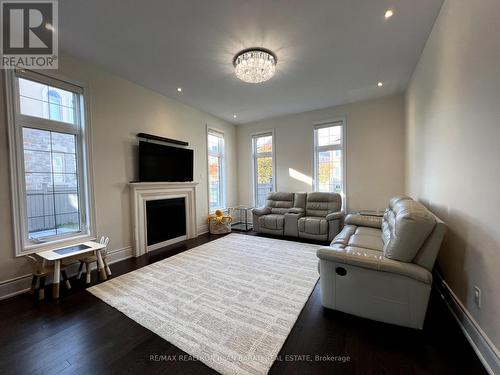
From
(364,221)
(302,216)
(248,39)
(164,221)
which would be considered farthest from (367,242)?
(164,221)

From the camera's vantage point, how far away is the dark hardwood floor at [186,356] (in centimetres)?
134

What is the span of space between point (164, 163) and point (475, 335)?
14.2 ft

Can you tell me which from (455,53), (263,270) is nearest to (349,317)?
(263,270)

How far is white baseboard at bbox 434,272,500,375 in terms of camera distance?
1.24 metres

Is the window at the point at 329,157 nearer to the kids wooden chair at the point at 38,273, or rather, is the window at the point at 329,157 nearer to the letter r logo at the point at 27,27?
the letter r logo at the point at 27,27

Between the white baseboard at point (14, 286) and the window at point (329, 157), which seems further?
the window at point (329, 157)

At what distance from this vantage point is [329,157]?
4.92 m

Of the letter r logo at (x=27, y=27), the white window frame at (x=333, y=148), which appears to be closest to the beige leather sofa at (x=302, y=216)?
the white window frame at (x=333, y=148)

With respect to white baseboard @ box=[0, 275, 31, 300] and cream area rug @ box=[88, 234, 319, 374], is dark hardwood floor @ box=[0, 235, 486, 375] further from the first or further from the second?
white baseboard @ box=[0, 275, 31, 300]

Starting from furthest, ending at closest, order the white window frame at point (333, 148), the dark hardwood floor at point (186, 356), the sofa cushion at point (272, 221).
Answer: the white window frame at point (333, 148), the sofa cushion at point (272, 221), the dark hardwood floor at point (186, 356)

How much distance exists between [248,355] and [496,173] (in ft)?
6.62

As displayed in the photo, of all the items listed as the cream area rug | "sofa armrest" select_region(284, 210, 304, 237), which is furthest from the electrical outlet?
"sofa armrest" select_region(284, 210, 304, 237)

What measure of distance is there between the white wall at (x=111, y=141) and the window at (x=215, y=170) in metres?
1.38

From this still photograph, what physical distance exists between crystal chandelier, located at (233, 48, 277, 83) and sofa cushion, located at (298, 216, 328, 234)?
278cm
